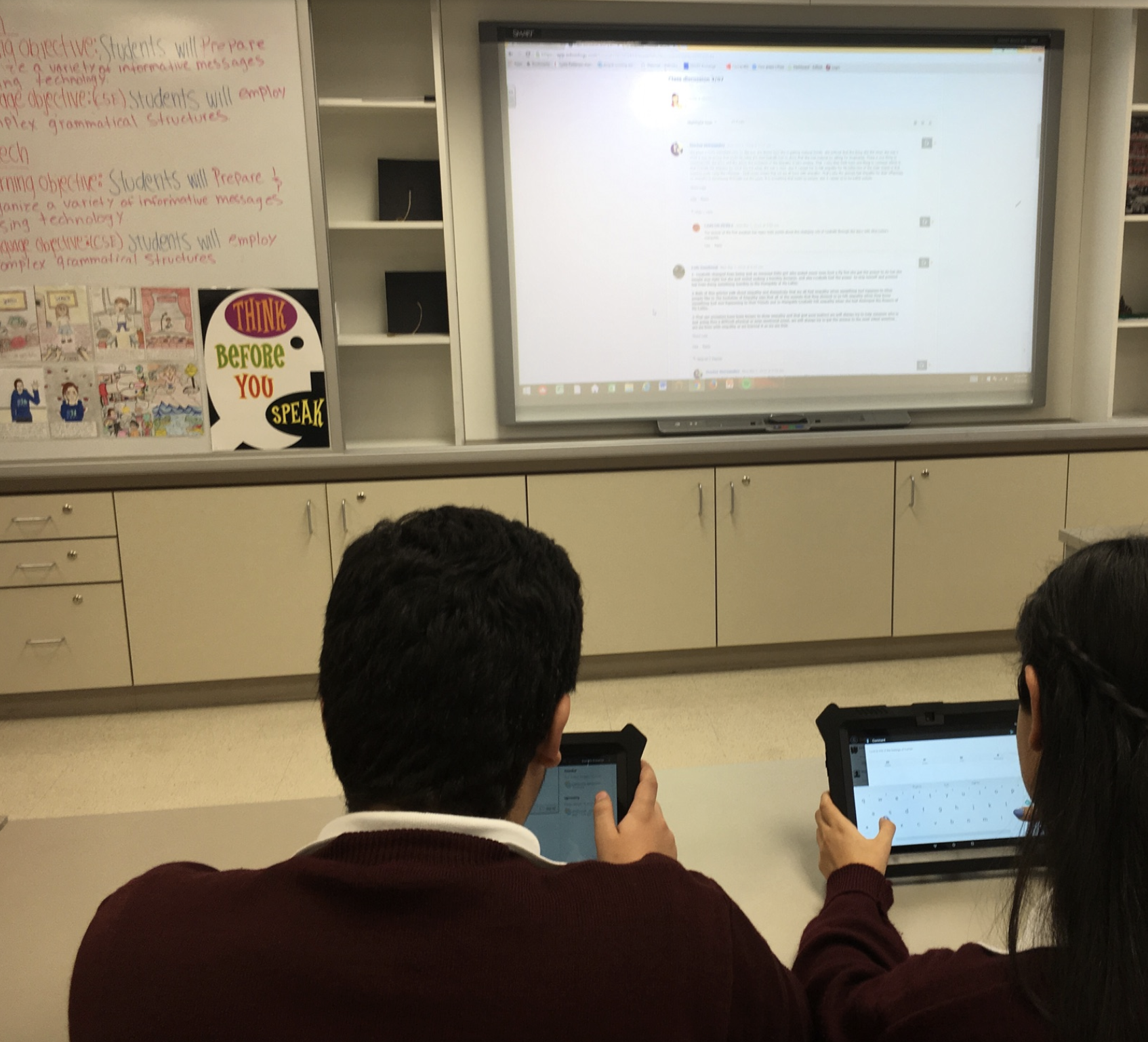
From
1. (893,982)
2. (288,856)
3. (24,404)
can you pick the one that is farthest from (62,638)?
(893,982)

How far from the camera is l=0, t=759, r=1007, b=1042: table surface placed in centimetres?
91

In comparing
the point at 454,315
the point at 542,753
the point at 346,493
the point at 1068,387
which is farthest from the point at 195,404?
the point at 1068,387

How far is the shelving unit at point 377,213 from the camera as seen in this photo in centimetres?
315

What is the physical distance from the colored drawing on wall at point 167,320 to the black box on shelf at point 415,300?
0.68 m

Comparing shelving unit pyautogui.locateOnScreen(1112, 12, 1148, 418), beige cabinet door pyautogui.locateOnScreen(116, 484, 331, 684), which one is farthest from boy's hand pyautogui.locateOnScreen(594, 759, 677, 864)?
shelving unit pyautogui.locateOnScreen(1112, 12, 1148, 418)

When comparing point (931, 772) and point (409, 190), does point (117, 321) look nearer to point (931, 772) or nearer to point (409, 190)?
point (409, 190)

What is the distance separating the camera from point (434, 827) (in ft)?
2.17

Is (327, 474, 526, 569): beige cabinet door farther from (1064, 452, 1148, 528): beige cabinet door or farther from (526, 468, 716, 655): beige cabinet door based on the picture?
(1064, 452, 1148, 528): beige cabinet door

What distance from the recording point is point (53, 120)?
284cm

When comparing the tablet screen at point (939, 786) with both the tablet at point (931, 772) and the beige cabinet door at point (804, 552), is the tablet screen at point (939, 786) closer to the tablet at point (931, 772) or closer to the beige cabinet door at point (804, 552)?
the tablet at point (931, 772)

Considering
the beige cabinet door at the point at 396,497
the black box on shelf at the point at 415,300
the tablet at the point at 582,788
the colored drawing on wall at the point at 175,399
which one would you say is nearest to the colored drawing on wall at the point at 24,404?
the colored drawing on wall at the point at 175,399

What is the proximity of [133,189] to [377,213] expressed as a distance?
793mm

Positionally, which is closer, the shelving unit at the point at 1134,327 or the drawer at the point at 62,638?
the drawer at the point at 62,638

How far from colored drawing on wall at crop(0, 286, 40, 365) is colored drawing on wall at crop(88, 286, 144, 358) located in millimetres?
187
